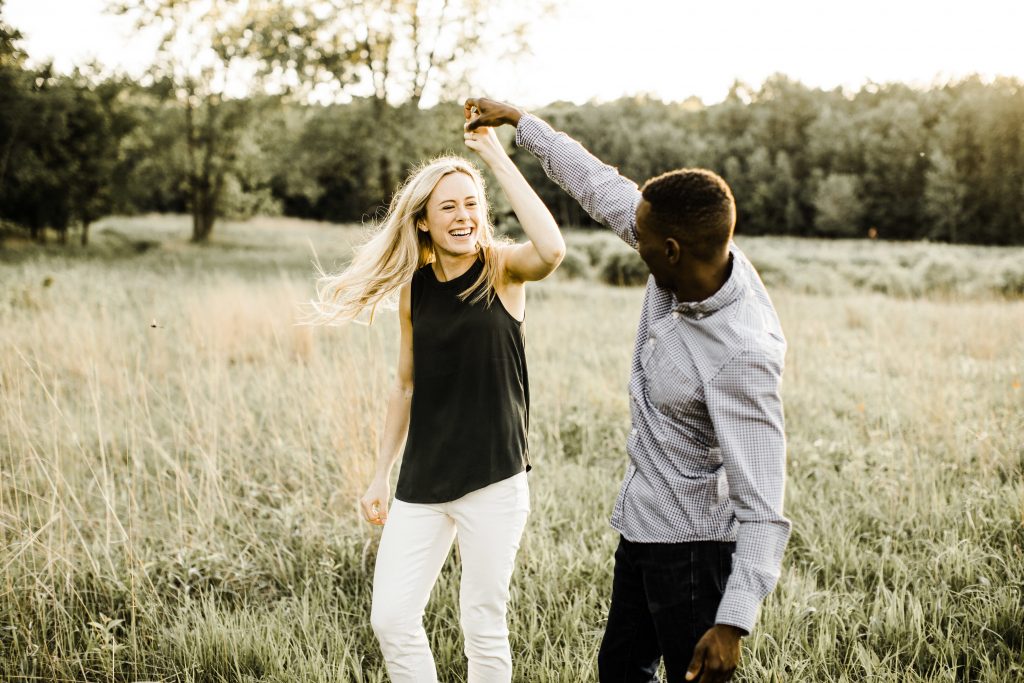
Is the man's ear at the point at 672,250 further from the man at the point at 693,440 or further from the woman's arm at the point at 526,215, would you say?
the woman's arm at the point at 526,215

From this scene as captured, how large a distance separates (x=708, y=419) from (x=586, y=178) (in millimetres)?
760

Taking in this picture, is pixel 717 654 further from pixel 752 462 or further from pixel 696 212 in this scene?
pixel 696 212

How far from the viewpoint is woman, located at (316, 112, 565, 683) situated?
6.85 feet

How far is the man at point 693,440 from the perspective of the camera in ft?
4.58

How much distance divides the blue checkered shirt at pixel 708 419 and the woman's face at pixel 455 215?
40 cm

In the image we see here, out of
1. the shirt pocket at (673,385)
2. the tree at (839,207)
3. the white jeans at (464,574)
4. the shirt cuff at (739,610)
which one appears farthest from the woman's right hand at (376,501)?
the tree at (839,207)

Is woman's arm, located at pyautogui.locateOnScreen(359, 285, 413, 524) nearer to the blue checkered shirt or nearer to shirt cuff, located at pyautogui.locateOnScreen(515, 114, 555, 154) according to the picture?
shirt cuff, located at pyautogui.locateOnScreen(515, 114, 555, 154)

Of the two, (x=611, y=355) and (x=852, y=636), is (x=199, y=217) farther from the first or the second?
(x=852, y=636)

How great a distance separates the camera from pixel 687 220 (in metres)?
1.47

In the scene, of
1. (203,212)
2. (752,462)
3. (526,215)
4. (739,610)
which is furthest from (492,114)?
(203,212)

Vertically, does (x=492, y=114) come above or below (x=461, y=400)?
above

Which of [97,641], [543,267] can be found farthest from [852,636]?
[97,641]

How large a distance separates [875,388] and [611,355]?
8.46 ft

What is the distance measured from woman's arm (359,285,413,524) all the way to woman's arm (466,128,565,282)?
0.46 metres
